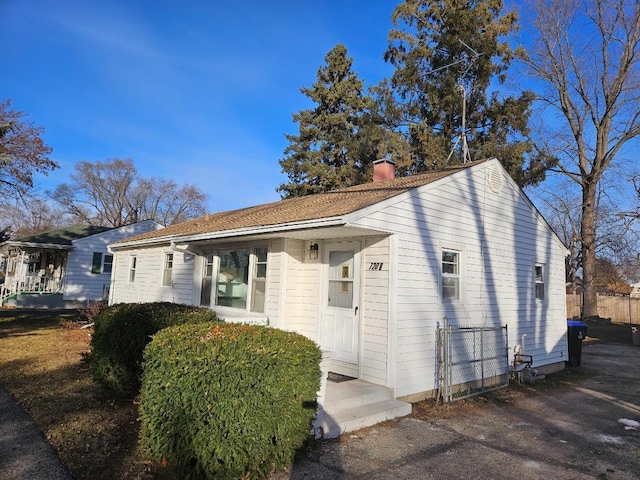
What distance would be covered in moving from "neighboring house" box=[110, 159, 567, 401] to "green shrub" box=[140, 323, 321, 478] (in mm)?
2548

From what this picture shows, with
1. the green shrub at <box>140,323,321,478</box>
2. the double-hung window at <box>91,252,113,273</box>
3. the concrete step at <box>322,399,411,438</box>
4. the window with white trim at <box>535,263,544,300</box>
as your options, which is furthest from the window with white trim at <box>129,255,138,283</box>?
the window with white trim at <box>535,263,544,300</box>

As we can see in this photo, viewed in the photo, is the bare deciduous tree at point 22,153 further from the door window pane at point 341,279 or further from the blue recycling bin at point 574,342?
the blue recycling bin at point 574,342

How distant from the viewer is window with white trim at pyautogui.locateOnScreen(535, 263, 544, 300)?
9719mm

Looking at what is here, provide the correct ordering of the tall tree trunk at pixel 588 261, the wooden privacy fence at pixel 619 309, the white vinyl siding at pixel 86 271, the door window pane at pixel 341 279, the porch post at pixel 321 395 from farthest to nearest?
the wooden privacy fence at pixel 619 309, the tall tree trunk at pixel 588 261, the white vinyl siding at pixel 86 271, the door window pane at pixel 341 279, the porch post at pixel 321 395

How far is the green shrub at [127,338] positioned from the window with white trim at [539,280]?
7.75 m

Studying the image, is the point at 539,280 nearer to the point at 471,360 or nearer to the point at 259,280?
the point at 471,360

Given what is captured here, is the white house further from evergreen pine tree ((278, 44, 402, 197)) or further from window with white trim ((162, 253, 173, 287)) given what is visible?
evergreen pine tree ((278, 44, 402, 197))

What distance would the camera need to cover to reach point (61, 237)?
70.0 feet

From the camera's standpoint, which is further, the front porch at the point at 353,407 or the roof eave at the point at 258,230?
the roof eave at the point at 258,230

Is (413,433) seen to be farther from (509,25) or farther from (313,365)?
(509,25)

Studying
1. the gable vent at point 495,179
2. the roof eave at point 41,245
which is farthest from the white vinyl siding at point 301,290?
the roof eave at point 41,245

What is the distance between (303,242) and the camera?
7.88m

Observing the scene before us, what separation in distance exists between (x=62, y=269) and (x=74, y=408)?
19.1 metres

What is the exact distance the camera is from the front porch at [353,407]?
477 centimetres
